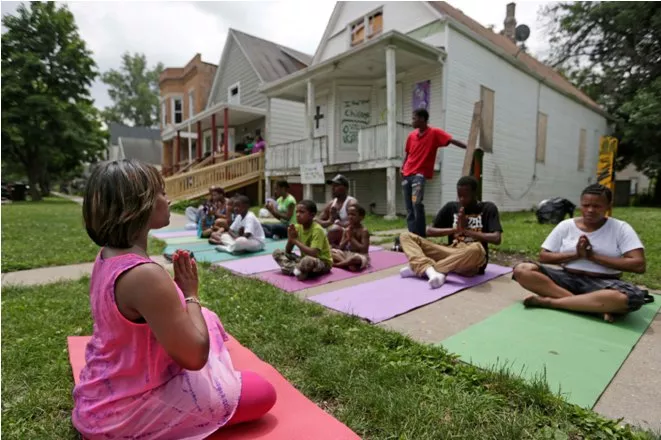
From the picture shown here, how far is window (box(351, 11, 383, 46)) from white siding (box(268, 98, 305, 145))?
3883mm

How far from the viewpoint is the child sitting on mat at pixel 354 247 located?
4780mm

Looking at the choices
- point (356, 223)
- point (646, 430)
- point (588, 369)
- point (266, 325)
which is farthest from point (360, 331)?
point (356, 223)

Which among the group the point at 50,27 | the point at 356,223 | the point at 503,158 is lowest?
the point at 356,223

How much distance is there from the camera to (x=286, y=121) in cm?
1612

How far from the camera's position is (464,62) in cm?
1125

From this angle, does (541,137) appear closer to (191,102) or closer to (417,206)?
(417,206)

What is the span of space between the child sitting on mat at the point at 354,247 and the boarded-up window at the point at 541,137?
1349cm

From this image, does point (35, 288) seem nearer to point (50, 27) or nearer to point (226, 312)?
point (226, 312)

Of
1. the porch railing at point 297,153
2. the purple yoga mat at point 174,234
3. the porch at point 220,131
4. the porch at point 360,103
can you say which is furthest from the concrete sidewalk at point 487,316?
the porch at point 220,131

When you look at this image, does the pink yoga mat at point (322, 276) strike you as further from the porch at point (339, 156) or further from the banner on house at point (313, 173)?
the banner on house at point (313, 173)

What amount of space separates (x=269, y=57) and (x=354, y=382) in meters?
18.9

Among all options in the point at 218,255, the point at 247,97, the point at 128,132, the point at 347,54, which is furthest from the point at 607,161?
the point at 128,132

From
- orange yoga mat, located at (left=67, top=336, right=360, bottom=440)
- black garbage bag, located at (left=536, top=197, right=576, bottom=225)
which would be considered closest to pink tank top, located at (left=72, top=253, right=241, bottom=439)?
orange yoga mat, located at (left=67, top=336, right=360, bottom=440)

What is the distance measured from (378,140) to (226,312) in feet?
27.0
